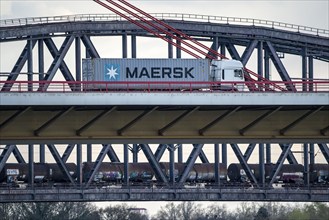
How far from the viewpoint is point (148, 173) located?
138m

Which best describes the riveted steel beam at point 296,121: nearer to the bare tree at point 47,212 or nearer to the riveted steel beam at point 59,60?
the riveted steel beam at point 59,60

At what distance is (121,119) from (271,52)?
60764mm

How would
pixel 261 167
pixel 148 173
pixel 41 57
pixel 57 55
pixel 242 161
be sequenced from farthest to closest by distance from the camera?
pixel 148 173 → pixel 261 167 → pixel 242 161 → pixel 41 57 → pixel 57 55

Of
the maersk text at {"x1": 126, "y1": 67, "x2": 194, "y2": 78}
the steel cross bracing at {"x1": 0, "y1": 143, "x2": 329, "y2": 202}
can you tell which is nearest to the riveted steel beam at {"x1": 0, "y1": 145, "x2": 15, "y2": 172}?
the steel cross bracing at {"x1": 0, "y1": 143, "x2": 329, "y2": 202}

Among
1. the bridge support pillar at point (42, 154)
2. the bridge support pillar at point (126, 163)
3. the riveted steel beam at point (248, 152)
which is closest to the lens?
the bridge support pillar at point (126, 163)

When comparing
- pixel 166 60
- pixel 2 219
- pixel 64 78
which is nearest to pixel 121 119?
pixel 166 60

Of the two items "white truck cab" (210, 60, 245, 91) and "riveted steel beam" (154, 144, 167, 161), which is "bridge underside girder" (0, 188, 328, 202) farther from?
"white truck cab" (210, 60, 245, 91)

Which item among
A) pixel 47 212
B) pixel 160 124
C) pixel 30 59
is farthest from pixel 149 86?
pixel 47 212

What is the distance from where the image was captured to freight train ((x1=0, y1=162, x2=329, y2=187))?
428ft

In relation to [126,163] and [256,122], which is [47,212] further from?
[256,122]

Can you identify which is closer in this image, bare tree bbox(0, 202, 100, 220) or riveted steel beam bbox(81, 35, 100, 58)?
riveted steel beam bbox(81, 35, 100, 58)

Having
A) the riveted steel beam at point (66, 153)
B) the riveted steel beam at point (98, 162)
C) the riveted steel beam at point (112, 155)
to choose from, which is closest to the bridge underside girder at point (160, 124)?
the riveted steel beam at point (98, 162)

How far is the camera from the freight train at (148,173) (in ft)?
428

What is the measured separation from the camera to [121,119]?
75000 mm
